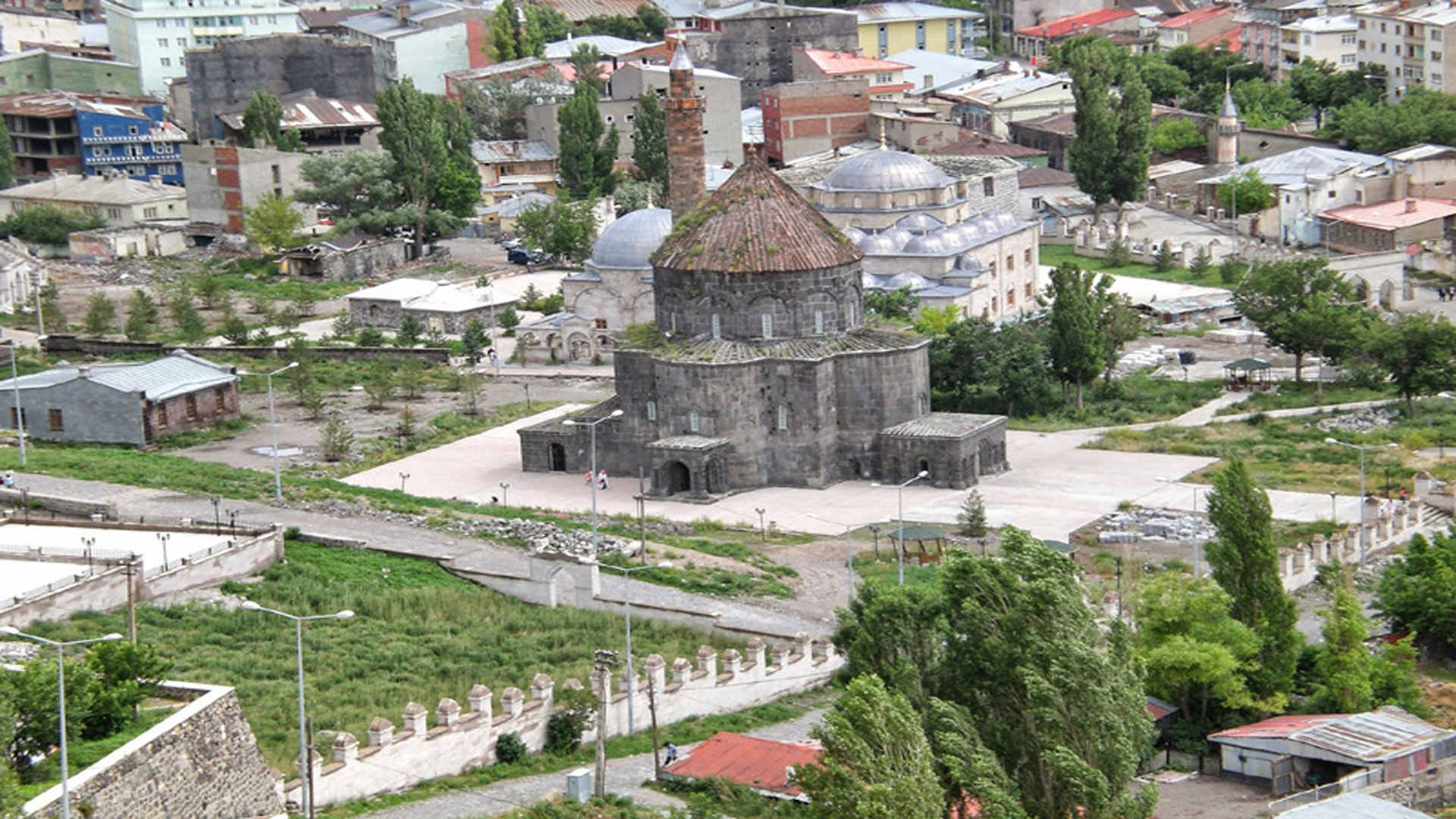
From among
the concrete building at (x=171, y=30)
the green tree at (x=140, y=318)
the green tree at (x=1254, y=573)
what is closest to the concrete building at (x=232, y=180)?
the green tree at (x=140, y=318)

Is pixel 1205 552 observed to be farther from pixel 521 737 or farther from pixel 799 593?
pixel 521 737

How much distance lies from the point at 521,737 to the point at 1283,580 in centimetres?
2009

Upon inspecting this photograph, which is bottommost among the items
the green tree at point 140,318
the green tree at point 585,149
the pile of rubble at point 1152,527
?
the pile of rubble at point 1152,527

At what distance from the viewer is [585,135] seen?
11688 centimetres

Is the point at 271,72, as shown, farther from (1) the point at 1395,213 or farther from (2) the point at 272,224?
(1) the point at 1395,213

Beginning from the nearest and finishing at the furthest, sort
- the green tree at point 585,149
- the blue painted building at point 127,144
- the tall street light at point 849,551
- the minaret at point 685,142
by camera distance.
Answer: the tall street light at point 849,551 → the minaret at point 685,142 → the green tree at point 585,149 → the blue painted building at point 127,144

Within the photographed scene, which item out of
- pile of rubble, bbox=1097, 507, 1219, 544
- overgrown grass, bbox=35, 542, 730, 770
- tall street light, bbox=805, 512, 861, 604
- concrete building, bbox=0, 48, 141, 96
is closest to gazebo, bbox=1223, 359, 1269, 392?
pile of rubble, bbox=1097, 507, 1219, 544

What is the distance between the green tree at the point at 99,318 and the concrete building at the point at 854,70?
44959mm

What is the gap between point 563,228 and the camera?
105000 mm

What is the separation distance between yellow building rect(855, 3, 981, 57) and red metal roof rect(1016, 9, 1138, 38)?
161 inches

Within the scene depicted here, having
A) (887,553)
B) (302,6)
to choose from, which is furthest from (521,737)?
(302,6)

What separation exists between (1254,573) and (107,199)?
73.8 meters

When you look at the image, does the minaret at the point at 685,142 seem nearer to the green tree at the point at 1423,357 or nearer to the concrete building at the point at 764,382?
the concrete building at the point at 764,382

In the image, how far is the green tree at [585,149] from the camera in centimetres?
11644
